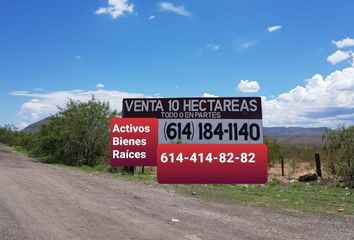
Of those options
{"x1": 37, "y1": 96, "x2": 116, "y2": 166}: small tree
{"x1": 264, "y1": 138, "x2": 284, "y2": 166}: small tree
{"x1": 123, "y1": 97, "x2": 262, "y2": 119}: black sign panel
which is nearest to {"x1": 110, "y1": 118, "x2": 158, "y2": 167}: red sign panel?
{"x1": 123, "y1": 97, "x2": 262, "y2": 119}: black sign panel

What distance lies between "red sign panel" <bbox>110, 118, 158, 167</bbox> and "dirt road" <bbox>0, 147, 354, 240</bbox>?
388 centimetres

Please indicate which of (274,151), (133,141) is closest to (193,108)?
(133,141)

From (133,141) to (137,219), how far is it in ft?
19.0

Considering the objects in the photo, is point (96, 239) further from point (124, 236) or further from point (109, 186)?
point (109, 186)

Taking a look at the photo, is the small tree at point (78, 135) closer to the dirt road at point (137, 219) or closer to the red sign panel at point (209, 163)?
the dirt road at point (137, 219)

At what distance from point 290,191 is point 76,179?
8837mm

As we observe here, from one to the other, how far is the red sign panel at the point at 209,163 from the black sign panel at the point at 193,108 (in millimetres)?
361

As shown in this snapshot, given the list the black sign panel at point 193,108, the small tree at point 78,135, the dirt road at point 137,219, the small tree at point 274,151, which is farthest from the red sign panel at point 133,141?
the small tree at point 274,151

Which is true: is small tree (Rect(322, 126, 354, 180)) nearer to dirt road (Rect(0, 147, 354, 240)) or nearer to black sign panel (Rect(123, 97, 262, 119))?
dirt road (Rect(0, 147, 354, 240))

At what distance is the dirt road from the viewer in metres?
9.11

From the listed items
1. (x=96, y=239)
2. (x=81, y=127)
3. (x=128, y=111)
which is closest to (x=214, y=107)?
(x=128, y=111)

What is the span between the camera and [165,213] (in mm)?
11570

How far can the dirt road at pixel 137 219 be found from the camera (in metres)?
9.11

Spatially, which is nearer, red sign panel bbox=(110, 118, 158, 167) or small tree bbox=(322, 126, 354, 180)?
red sign panel bbox=(110, 118, 158, 167)
